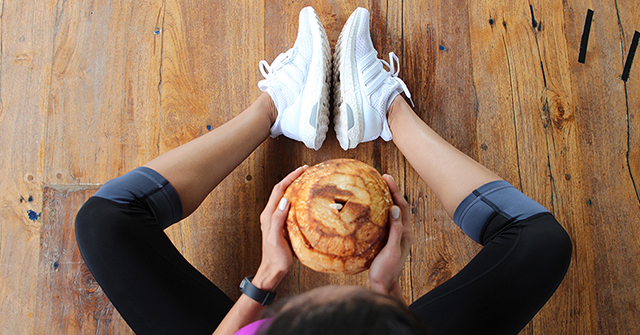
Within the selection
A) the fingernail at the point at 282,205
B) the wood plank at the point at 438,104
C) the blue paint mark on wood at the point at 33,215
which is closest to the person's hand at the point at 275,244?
the fingernail at the point at 282,205

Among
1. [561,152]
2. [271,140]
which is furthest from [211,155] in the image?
[561,152]

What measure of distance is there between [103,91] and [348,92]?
35.0 inches

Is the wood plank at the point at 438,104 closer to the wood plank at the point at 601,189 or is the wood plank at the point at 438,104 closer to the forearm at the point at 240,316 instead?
the wood plank at the point at 601,189

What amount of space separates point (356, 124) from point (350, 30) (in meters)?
0.33

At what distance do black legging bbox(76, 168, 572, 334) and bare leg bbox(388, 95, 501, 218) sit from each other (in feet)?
0.34

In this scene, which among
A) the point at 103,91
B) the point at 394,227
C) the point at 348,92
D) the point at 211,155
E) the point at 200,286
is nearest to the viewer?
the point at 394,227

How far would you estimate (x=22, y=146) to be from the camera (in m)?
1.14

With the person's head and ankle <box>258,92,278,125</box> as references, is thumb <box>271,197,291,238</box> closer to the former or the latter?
the person's head

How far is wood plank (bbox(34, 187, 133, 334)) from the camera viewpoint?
3.56 ft

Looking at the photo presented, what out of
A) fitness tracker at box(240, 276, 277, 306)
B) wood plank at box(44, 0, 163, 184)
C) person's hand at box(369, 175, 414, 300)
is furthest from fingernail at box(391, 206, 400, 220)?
wood plank at box(44, 0, 163, 184)

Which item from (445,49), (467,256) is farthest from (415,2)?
(467,256)

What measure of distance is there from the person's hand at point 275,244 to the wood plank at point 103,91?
61 cm

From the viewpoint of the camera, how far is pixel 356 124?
1024 mm

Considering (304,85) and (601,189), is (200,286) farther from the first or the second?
(601,189)
